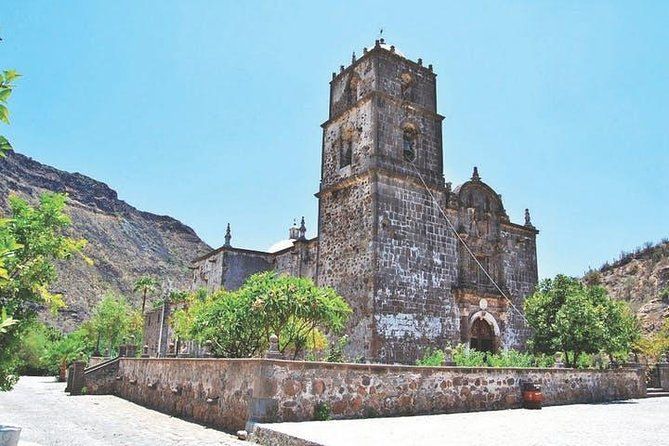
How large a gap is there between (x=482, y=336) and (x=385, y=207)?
25.4ft

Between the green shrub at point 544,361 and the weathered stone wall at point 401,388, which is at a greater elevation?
the green shrub at point 544,361

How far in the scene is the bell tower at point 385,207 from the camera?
21.4 meters

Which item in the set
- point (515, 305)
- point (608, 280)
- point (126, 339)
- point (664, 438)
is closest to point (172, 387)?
point (664, 438)

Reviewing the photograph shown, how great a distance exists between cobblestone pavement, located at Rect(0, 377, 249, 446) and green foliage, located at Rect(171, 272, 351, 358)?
2.94m

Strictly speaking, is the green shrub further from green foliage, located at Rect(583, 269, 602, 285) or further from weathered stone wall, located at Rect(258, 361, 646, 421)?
green foliage, located at Rect(583, 269, 602, 285)

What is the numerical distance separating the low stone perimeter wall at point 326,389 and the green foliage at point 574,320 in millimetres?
2534

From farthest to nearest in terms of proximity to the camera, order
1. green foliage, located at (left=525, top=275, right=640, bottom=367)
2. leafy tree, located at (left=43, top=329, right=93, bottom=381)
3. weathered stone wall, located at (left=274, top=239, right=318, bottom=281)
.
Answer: leafy tree, located at (left=43, top=329, right=93, bottom=381) → weathered stone wall, located at (left=274, top=239, right=318, bottom=281) → green foliage, located at (left=525, top=275, right=640, bottom=367)

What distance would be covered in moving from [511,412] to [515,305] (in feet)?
45.9

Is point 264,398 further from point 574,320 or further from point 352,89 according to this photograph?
point 352,89

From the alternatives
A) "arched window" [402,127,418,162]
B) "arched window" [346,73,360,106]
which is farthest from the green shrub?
"arched window" [346,73,360,106]

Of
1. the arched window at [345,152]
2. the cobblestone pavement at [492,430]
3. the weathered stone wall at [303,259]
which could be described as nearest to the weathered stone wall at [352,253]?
the arched window at [345,152]

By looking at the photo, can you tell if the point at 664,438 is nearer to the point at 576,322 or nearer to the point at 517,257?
the point at 576,322

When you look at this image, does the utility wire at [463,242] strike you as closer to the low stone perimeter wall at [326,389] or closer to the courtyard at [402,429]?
the low stone perimeter wall at [326,389]

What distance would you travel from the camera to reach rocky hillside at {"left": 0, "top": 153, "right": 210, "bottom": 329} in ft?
254
